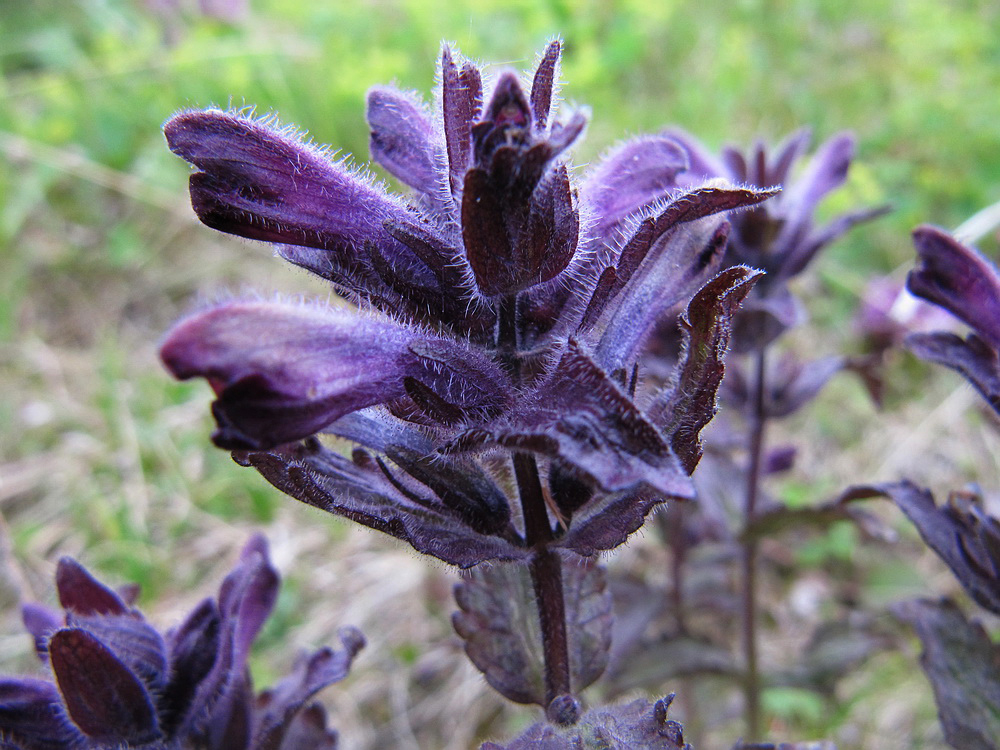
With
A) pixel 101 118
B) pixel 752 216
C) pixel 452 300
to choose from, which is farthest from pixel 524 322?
pixel 101 118

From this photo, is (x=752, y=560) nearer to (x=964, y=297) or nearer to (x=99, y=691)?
(x=964, y=297)

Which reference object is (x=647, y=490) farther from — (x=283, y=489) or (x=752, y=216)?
(x=752, y=216)

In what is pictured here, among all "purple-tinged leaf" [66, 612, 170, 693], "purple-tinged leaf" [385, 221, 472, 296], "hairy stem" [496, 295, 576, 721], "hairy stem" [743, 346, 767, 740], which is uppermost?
"purple-tinged leaf" [385, 221, 472, 296]

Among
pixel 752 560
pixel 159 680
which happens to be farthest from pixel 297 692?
pixel 752 560

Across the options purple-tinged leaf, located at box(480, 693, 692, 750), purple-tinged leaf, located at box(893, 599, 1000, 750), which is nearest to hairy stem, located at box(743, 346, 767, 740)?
purple-tinged leaf, located at box(893, 599, 1000, 750)

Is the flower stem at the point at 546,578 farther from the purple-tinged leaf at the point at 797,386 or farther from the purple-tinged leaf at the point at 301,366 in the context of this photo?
the purple-tinged leaf at the point at 797,386

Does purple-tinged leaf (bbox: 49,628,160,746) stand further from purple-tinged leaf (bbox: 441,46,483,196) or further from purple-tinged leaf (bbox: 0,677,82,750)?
purple-tinged leaf (bbox: 441,46,483,196)
